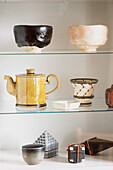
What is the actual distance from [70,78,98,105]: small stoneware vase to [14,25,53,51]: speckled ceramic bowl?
0.72ft

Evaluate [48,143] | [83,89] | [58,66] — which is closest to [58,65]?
[58,66]

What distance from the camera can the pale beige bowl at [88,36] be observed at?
140 cm

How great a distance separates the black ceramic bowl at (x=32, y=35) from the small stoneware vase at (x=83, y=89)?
22 centimetres

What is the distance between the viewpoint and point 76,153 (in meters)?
1.42

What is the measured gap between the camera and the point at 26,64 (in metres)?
1.61

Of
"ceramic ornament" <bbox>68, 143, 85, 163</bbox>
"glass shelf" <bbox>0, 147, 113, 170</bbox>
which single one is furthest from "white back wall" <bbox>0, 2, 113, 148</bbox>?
"ceramic ornament" <bbox>68, 143, 85, 163</bbox>

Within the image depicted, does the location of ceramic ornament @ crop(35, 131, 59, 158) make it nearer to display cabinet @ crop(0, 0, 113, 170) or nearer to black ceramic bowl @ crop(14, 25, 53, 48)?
display cabinet @ crop(0, 0, 113, 170)

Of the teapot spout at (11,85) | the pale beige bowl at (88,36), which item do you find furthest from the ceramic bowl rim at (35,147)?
the pale beige bowl at (88,36)

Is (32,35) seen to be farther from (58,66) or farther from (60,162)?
(60,162)

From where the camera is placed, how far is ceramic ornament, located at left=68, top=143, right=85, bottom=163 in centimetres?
142

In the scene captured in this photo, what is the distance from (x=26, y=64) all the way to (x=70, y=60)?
201 millimetres

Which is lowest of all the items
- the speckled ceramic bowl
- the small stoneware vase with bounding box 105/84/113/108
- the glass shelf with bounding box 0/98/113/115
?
the glass shelf with bounding box 0/98/113/115

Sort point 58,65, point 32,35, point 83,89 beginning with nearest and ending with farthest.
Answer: point 32,35, point 83,89, point 58,65

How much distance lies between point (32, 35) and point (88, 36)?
0.22 m
